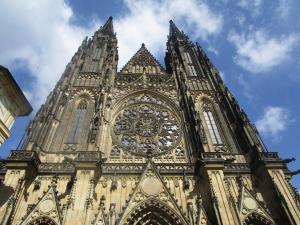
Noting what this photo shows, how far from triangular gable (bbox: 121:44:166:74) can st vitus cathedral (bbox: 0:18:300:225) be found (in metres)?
1.19

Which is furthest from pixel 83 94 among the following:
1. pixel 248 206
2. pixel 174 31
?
pixel 174 31

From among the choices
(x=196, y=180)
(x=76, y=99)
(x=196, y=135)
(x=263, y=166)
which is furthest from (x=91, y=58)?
(x=263, y=166)

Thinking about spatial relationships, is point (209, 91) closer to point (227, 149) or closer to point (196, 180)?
point (227, 149)

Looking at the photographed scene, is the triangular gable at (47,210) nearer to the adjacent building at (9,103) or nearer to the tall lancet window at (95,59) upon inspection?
the adjacent building at (9,103)

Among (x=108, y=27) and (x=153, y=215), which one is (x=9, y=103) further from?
(x=108, y=27)

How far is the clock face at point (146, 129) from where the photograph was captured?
1398 cm

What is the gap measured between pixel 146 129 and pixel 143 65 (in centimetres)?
748

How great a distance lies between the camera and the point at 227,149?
14086 millimetres

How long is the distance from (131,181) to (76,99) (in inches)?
276

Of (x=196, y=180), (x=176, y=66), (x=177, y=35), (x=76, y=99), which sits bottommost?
(x=196, y=180)

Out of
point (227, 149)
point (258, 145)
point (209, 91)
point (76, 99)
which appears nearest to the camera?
point (258, 145)

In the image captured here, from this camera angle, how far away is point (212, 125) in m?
15.7

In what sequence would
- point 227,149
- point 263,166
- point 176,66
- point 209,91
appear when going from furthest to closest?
1. point 176,66
2. point 209,91
3. point 227,149
4. point 263,166

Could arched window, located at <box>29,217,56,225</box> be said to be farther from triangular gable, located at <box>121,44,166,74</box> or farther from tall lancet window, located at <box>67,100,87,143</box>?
triangular gable, located at <box>121,44,166,74</box>
